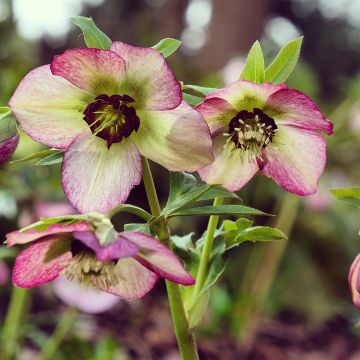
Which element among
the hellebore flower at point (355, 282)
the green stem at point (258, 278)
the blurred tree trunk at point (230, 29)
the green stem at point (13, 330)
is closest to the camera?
the hellebore flower at point (355, 282)

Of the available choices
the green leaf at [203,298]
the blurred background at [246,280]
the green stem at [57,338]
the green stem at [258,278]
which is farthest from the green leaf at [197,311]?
the green stem at [258,278]

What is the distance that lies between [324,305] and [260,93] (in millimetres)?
2599

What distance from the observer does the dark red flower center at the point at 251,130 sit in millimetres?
528

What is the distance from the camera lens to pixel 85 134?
52cm

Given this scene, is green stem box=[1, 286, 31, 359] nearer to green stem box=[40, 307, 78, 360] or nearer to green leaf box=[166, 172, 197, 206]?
green stem box=[40, 307, 78, 360]

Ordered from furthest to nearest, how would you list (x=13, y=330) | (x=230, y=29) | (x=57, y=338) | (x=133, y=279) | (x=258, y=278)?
1. (x=230, y=29)
2. (x=258, y=278)
3. (x=57, y=338)
4. (x=13, y=330)
5. (x=133, y=279)

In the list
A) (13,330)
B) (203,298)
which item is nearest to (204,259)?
(203,298)

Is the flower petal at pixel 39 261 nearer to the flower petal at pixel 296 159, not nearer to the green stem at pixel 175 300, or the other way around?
the green stem at pixel 175 300

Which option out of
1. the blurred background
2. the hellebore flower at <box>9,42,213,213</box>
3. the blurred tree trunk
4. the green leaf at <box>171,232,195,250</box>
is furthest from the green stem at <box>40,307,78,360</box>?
the blurred tree trunk

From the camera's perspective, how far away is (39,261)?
462 millimetres

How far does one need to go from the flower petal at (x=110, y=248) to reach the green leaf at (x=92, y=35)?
0.17 m

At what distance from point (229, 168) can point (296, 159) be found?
0.06 metres

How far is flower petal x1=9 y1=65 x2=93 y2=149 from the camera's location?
19.3 inches

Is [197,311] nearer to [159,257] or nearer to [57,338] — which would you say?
[159,257]
